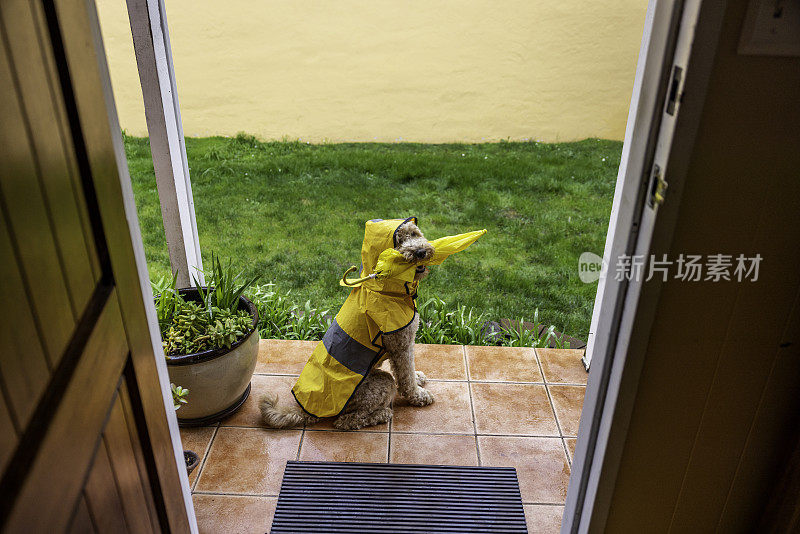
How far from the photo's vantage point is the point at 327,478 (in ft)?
8.60

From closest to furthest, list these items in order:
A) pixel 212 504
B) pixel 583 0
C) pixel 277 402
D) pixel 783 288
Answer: pixel 783 288 → pixel 212 504 → pixel 277 402 → pixel 583 0

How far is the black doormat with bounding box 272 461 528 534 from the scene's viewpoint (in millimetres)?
2410

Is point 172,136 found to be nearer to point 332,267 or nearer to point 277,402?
point 277,402

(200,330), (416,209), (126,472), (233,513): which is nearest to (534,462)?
(233,513)

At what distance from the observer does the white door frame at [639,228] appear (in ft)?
3.71

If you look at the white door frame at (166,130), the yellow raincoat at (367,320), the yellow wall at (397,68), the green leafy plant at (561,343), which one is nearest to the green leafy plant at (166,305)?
the white door frame at (166,130)

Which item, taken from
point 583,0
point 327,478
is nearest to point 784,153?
point 327,478

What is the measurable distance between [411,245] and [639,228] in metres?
1.25

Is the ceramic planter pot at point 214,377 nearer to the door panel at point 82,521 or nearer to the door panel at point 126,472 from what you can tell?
the door panel at point 126,472

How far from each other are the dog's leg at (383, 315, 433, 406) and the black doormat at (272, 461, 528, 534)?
41 cm

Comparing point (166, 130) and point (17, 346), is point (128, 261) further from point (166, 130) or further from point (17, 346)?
point (166, 130)

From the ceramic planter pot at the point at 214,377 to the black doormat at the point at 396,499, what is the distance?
476mm

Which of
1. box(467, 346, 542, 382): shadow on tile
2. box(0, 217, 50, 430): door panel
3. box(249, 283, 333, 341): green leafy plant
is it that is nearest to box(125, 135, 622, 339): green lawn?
box(249, 283, 333, 341): green leafy plant

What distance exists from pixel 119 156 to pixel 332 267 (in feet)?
11.7
